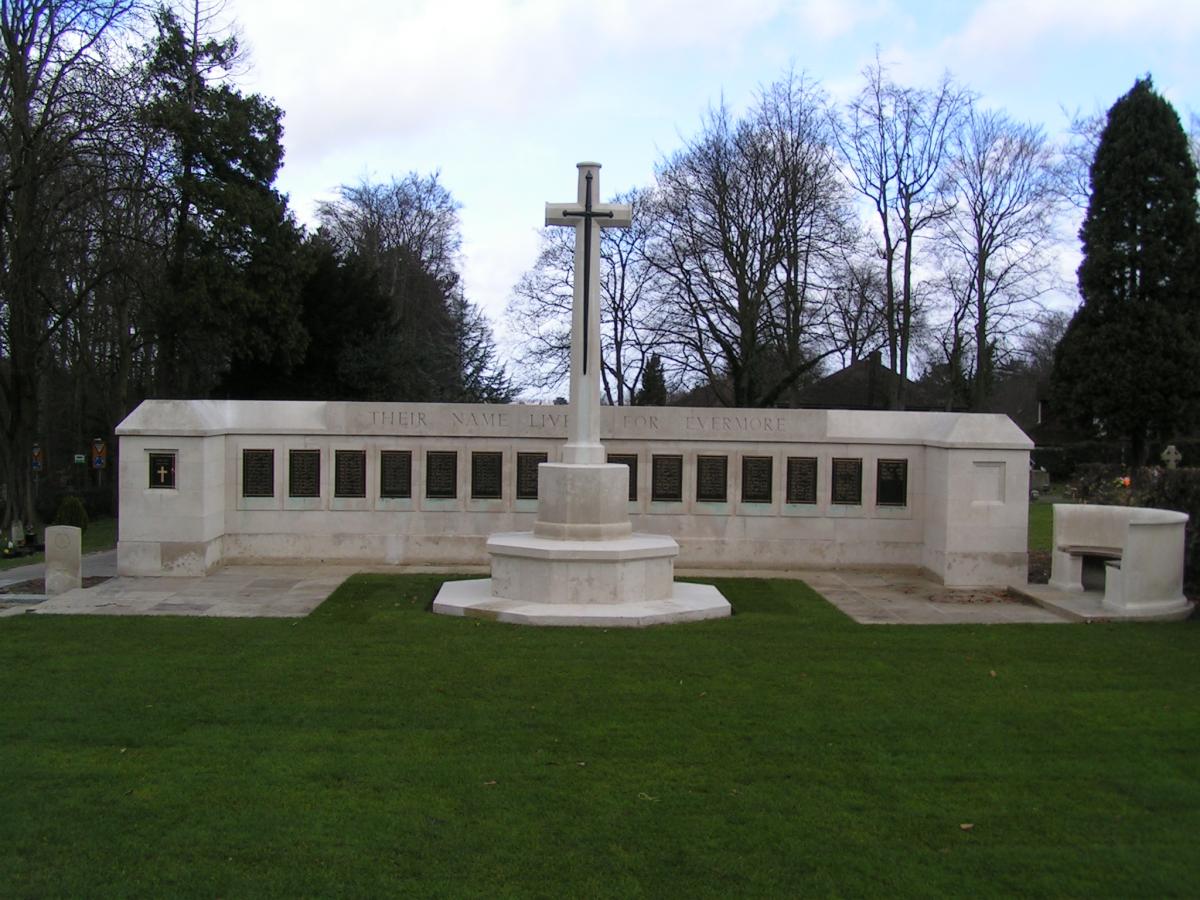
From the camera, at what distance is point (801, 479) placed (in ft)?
50.8

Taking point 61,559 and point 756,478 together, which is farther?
point 756,478

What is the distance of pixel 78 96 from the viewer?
69.3 ft

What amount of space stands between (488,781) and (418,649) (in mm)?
3606

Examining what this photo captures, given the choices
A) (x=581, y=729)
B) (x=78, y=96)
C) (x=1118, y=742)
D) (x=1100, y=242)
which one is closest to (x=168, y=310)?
(x=78, y=96)

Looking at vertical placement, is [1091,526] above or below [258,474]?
below

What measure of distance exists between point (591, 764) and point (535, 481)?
366 inches

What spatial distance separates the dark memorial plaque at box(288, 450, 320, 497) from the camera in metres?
15.3

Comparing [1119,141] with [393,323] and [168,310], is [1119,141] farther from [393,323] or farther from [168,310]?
A: [168,310]

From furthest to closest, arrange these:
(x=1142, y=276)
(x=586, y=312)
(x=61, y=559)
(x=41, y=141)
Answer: (x=1142, y=276), (x=41, y=141), (x=61, y=559), (x=586, y=312)

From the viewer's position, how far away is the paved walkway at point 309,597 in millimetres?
11602

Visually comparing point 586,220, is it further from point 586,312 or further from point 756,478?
point 756,478

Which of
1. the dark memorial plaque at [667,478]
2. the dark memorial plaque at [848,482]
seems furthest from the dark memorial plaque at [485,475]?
the dark memorial plaque at [848,482]

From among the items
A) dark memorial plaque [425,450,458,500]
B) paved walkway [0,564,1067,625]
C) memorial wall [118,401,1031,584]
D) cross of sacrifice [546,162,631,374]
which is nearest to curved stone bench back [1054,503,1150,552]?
paved walkway [0,564,1067,625]

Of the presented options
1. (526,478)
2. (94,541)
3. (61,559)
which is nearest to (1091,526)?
(526,478)
